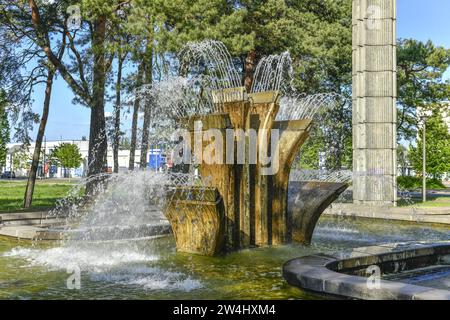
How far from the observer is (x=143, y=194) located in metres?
9.85

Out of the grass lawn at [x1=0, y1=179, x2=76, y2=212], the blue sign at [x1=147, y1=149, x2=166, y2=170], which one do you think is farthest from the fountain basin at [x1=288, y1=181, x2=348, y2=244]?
the grass lawn at [x1=0, y1=179, x2=76, y2=212]

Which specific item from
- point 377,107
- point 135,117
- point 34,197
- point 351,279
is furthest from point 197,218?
point 34,197

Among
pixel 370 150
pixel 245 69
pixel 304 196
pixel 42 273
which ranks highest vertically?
pixel 245 69

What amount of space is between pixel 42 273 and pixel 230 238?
3.39 meters

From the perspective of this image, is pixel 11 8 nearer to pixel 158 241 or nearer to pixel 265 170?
pixel 158 241

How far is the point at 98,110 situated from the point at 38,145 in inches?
147

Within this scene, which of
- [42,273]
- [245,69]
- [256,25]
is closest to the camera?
[42,273]

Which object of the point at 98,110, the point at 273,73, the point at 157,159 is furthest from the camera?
the point at 157,159

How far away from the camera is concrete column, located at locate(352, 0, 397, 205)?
21625 millimetres

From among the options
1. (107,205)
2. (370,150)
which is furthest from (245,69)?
(107,205)

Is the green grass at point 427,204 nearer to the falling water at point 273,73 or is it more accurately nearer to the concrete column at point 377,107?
the concrete column at point 377,107

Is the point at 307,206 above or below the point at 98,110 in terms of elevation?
below

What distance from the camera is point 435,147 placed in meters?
36.6

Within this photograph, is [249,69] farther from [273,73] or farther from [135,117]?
[135,117]
